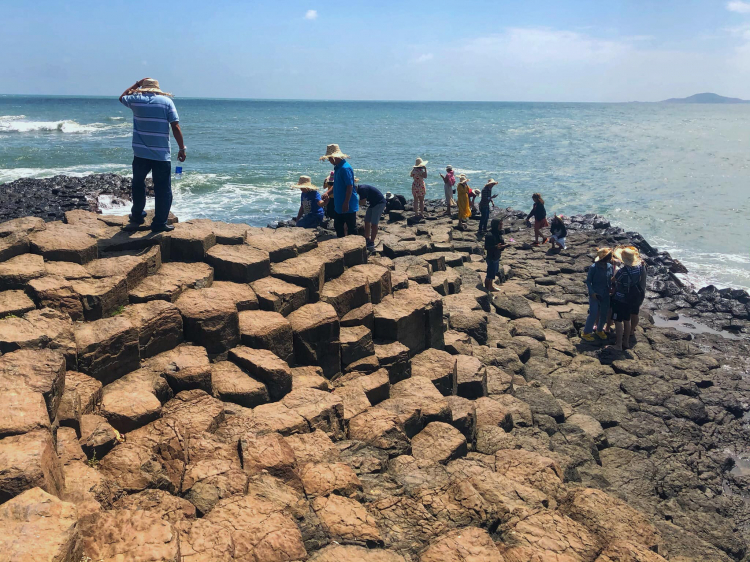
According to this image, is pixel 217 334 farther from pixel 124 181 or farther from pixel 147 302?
pixel 124 181

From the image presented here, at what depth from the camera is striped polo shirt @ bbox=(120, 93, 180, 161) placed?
7.11 m

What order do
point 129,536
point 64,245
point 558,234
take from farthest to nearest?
point 558,234 < point 64,245 < point 129,536

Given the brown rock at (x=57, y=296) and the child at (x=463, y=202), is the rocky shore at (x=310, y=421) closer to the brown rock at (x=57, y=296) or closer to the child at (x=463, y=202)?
the brown rock at (x=57, y=296)

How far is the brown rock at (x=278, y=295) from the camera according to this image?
685 centimetres

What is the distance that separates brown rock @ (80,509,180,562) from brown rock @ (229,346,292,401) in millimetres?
2228

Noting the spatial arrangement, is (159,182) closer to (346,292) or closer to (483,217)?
(346,292)

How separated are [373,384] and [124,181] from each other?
25863 mm

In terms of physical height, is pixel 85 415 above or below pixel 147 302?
below

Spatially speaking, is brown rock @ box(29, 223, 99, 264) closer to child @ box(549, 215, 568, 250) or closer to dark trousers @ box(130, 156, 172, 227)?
dark trousers @ box(130, 156, 172, 227)

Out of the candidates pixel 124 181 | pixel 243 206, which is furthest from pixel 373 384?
pixel 124 181

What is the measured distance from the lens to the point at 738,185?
34.8 m

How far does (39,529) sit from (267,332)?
3.35 meters

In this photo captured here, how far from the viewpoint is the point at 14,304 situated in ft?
18.0

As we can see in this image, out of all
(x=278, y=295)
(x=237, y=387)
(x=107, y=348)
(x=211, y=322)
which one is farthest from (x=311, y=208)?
(x=107, y=348)
